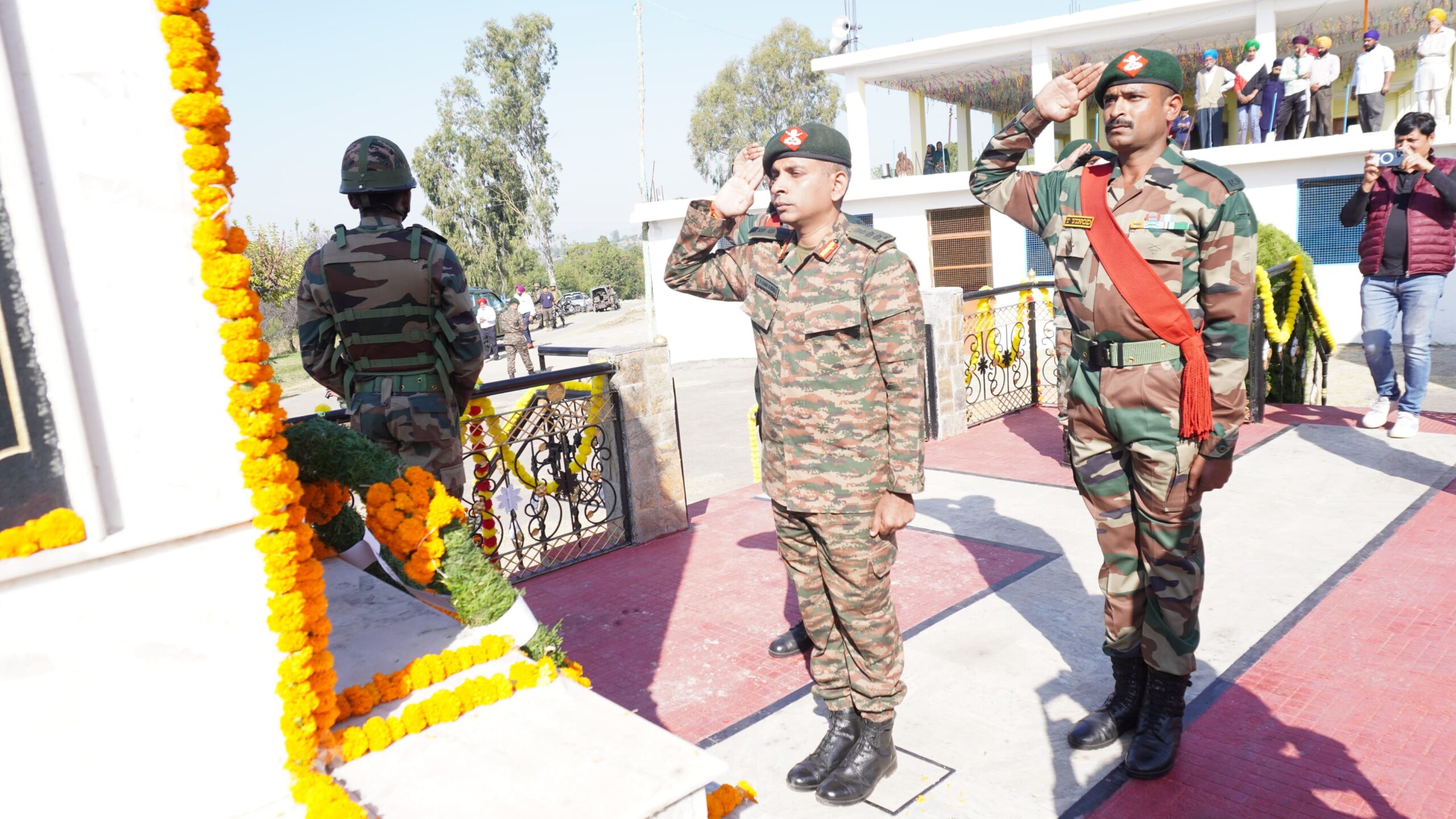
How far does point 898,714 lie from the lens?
341cm

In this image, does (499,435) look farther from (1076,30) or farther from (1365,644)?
(1076,30)

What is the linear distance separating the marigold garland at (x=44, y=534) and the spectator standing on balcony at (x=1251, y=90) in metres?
17.6

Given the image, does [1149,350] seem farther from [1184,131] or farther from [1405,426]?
[1184,131]

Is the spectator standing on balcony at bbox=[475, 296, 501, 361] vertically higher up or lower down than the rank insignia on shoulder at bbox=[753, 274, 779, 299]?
lower down

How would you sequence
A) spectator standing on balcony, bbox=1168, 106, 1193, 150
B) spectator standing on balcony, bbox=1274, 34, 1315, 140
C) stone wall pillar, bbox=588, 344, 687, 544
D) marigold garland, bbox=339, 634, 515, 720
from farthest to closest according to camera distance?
spectator standing on balcony, bbox=1168, 106, 1193, 150, spectator standing on balcony, bbox=1274, 34, 1315, 140, stone wall pillar, bbox=588, 344, 687, 544, marigold garland, bbox=339, 634, 515, 720

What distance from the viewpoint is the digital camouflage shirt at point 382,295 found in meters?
3.73

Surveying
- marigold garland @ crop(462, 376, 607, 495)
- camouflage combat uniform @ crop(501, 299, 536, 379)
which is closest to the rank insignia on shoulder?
marigold garland @ crop(462, 376, 607, 495)

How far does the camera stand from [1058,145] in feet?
75.6

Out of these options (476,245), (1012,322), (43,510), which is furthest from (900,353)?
(476,245)

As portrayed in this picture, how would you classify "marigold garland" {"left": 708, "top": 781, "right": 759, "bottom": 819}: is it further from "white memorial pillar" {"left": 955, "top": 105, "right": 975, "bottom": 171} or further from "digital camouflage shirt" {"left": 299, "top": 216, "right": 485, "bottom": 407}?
"white memorial pillar" {"left": 955, "top": 105, "right": 975, "bottom": 171}

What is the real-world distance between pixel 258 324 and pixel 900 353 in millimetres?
1703

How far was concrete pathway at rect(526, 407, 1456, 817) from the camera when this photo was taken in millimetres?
2947

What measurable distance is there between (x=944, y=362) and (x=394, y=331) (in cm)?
516

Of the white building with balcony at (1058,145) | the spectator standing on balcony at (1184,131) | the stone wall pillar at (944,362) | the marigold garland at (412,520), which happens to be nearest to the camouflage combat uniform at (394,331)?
the marigold garland at (412,520)
